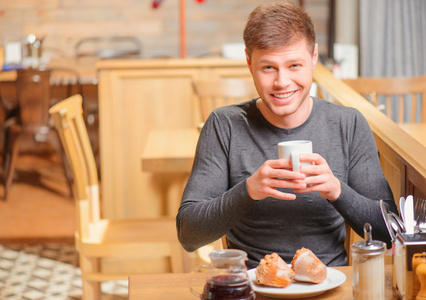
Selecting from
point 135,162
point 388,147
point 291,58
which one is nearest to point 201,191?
point 291,58

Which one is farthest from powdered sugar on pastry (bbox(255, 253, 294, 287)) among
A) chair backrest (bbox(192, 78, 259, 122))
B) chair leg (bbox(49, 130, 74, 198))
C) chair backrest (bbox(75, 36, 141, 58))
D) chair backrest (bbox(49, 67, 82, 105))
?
chair backrest (bbox(75, 36, 141, 58))

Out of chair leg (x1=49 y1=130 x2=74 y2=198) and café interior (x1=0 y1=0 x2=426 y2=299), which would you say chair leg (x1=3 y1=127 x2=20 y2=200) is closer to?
café interior (x1=0 y1=0 x2=426 y2=299)

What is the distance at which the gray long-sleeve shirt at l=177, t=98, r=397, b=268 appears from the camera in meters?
1.46

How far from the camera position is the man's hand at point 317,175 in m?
1.17

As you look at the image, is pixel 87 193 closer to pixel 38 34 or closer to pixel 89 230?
pixel 89 230

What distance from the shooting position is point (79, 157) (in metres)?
2.38

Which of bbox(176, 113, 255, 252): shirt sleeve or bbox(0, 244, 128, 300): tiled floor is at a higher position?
bbox(176, 113, 255, 252): shirt sleeve

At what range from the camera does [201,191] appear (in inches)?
57.4

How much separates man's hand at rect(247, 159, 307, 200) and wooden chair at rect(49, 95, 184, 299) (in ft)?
3.78

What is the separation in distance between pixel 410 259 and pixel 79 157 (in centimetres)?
161

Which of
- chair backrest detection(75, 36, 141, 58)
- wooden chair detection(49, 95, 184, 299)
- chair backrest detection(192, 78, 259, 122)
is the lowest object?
wooden chair detection(49, 95, 184, 299)

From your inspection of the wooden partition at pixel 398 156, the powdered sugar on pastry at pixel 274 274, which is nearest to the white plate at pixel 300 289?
the powdered sugar on pastry at pixel 274 274

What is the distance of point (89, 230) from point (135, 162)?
1302mm

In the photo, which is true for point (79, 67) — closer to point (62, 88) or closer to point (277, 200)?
point (62, 88)
